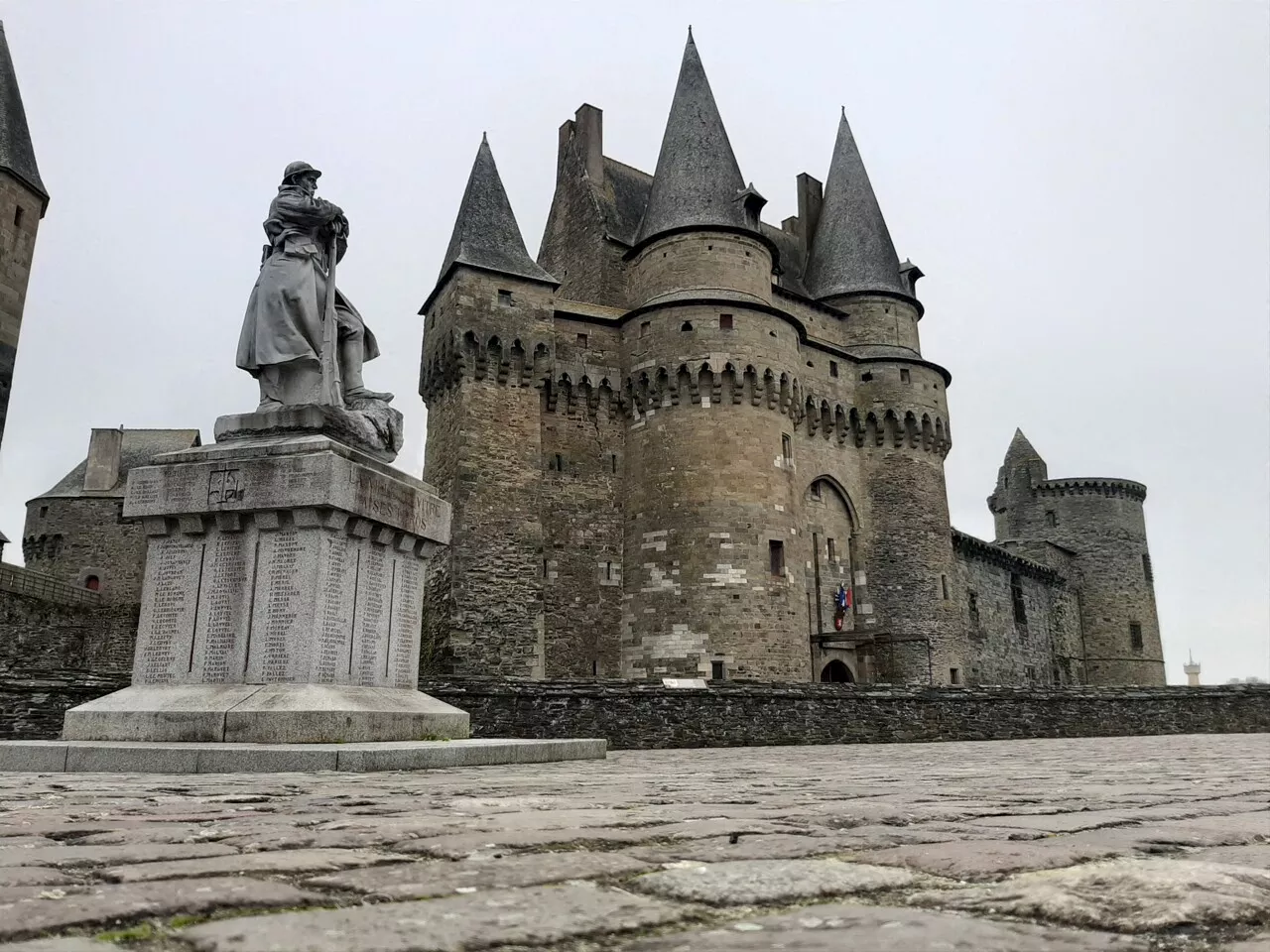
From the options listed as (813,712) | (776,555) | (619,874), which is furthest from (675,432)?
(619,874)

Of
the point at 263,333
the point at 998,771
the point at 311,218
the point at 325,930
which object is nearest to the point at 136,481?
the point at 263,333

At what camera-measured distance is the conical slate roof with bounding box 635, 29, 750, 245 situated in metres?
31.4

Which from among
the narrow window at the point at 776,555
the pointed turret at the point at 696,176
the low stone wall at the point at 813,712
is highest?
the pointed turret at the point at 696,176

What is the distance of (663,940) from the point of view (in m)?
1.52

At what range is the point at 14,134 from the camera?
24.6m

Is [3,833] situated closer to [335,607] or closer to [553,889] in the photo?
[553,889]

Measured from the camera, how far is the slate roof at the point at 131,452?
40.6m

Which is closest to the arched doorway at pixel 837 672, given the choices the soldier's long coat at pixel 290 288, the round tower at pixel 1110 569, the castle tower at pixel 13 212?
the castle tower at pixel 13 212

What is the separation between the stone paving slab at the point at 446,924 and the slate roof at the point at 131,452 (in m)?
42.1

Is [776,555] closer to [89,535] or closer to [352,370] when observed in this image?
[352,370]

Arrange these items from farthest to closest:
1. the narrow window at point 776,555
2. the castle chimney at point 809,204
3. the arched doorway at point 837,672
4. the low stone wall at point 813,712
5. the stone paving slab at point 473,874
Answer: the castle chimney at point 809,204
the arched doorway at point 837,672
the narrow window at point 776,555
the low stone wall at point 813,712
the stone paving slab at point 473,874

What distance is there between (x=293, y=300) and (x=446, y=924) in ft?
25.7

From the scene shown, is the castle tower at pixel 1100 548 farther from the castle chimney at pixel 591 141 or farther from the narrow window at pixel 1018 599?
the castle chimney at pixel 591 141

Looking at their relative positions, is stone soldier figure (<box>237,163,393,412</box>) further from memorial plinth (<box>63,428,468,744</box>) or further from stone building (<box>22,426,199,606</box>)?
stone building (<box>22,426,199,606</box>)
